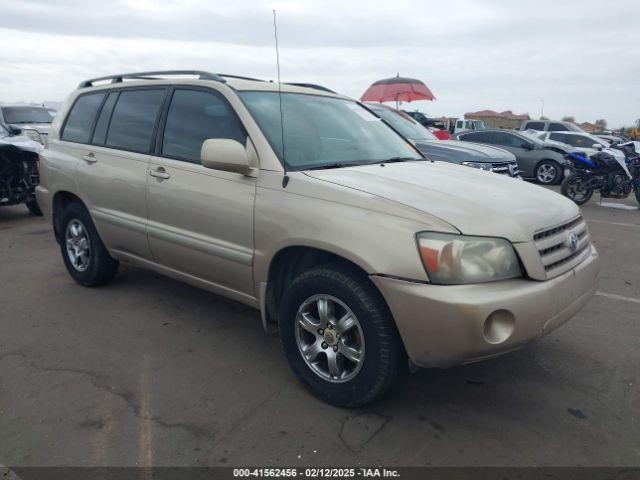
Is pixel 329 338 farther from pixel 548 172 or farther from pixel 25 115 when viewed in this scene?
pixel 25 115

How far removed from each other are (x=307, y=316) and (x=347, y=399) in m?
0.49

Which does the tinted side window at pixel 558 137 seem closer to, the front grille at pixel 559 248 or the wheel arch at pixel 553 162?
the wheel arch at pixel 553 162

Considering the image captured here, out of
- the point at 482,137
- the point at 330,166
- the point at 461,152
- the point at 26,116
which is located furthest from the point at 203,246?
the point at 26,116

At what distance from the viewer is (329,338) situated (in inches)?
113

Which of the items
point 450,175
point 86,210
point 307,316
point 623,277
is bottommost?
point 623,277

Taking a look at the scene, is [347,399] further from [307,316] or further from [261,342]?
[261,342]

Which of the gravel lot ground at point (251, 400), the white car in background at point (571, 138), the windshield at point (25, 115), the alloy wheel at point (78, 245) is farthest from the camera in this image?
the white car in background at point (571, 138)

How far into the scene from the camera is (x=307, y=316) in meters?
2.97

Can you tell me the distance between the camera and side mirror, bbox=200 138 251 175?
3.09 m

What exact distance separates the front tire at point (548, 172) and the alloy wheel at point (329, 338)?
40.1ft

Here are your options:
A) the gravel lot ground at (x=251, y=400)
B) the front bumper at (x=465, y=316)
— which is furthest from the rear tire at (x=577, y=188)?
the front bumper at (x=465, y=316)

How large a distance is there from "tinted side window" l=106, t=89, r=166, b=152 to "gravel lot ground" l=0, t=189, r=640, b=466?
4.41 feet

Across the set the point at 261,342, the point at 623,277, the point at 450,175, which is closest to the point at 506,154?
the point at 623,277

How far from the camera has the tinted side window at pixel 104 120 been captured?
14.5 feet
